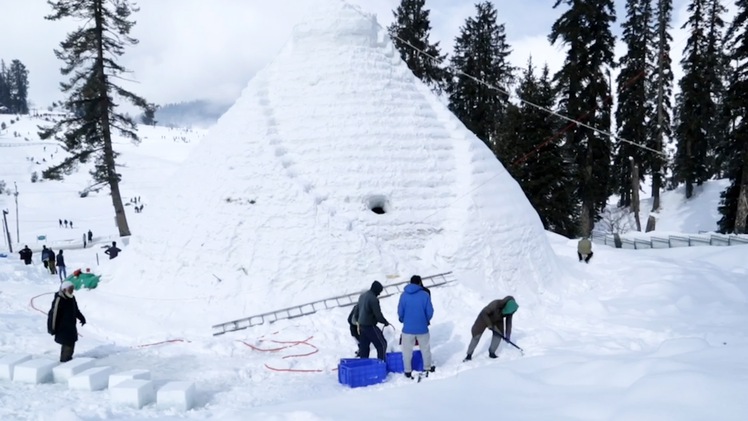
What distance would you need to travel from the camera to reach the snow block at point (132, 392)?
175 inches

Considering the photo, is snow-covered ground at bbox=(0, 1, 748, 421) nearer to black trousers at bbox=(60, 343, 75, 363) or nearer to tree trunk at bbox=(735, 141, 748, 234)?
black trousers at bbox=(60, 343, 75, 363)

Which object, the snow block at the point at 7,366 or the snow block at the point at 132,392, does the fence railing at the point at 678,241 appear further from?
the snow block at the point at 7,366

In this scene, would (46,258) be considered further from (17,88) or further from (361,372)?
(17,88)

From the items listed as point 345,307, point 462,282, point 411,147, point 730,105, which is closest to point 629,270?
point 462,282

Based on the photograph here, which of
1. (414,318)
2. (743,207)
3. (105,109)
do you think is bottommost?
(414,318)

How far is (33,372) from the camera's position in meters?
4.96

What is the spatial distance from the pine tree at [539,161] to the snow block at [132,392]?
16.9 m

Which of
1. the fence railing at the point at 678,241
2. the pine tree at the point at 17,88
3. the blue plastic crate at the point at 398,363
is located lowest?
the blue plastic crate at the point at 398,363

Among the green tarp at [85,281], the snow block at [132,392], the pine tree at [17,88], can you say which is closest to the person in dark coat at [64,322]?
the snow block at [132,392]

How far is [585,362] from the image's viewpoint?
14.8 ft

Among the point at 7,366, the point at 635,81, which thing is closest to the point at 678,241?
the point at 635,81

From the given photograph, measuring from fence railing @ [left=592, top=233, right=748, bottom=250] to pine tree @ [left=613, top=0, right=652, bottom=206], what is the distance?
27.5ft

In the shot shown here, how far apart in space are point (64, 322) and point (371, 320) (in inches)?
147

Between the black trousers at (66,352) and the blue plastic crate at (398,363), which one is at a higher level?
the black trousers at (66,352)
